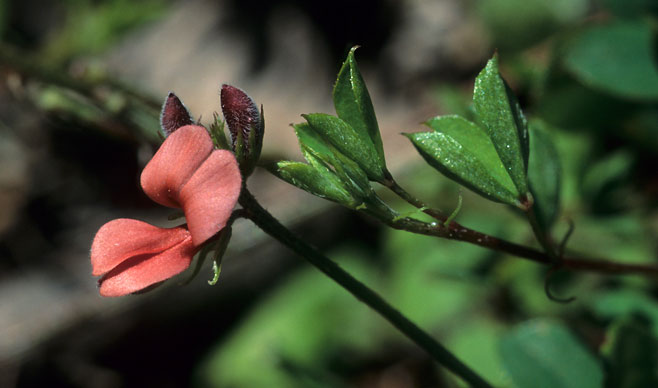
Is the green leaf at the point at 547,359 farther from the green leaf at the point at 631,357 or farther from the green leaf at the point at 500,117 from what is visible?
the green leaf at the point at 500,117

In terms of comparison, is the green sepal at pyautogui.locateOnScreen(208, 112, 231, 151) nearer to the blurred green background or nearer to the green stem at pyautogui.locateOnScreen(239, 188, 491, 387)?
the green stem at pyautogui.locateOnScreen(239, 188, 491, 387)

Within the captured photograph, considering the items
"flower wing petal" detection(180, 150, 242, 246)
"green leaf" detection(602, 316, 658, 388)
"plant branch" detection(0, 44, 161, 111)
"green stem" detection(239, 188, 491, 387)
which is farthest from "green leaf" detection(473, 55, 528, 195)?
"plant branch" detection(0, 44, 161, 111)

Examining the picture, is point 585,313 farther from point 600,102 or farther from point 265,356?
point 265,356

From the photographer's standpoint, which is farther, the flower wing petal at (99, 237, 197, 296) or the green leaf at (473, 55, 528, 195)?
the green leaf at (473, 55, 528, 195)

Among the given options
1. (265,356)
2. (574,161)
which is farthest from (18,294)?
(574,161)

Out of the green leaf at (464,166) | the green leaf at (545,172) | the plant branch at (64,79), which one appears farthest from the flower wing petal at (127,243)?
the plant branch at (64,79)
